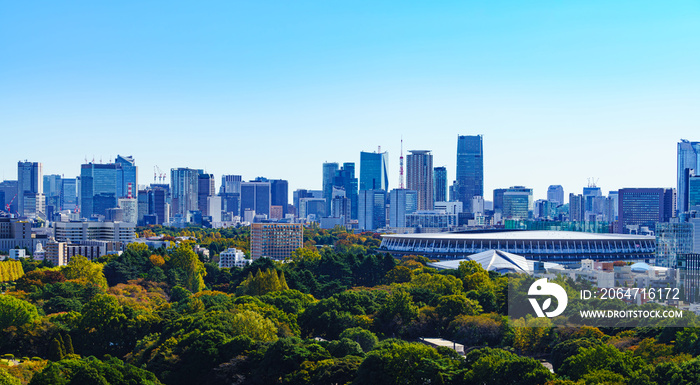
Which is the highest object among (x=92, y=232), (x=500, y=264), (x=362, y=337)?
(x=92, y=232)

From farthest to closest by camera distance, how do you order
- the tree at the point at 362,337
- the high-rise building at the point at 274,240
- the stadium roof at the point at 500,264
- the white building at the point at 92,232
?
the white building at the point at 92,232 < the high-rise building at the point at 274,240 < the stadium roof at the point at 500,264 < the tree at the point at 362,337

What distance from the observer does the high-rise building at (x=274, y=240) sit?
455ft

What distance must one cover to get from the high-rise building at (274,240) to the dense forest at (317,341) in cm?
6627

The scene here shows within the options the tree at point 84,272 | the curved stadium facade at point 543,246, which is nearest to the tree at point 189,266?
the tree at point 84,272

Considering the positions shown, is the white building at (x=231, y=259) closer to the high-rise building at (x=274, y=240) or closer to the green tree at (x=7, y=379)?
the high-rise building at (x=274, y=240)

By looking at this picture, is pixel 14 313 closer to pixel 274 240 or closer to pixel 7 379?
pixel 7 379

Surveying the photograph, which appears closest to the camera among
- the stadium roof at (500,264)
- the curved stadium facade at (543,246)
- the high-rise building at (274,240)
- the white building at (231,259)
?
the stadium roof at (500,264)

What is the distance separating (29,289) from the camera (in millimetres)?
71125

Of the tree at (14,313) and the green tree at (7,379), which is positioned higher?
the tree at (14,313)

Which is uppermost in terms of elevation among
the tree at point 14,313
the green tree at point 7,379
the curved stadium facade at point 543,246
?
the curved stadium facade at point 543,246

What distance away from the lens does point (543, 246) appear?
4245 inches

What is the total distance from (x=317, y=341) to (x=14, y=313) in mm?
18798

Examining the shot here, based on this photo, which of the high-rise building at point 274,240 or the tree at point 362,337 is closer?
the tree at point 362,337

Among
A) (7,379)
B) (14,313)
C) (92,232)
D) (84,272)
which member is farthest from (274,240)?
(7,379)
